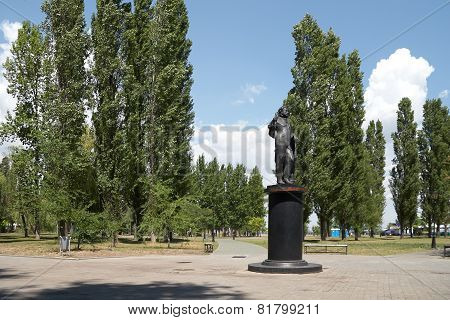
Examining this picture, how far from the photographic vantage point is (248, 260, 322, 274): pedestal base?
1373 centimetres

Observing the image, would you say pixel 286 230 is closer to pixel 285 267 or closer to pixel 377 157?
Answer: pixel 285 267

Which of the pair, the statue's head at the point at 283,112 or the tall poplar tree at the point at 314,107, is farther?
the tall poplar tree at the point at 314,107

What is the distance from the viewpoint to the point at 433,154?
55125 mm

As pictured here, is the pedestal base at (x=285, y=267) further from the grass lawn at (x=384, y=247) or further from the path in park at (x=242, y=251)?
the grass lawn at (x=384, y=247)

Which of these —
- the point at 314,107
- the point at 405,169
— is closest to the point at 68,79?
the point at 314,107

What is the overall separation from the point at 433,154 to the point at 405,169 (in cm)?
366

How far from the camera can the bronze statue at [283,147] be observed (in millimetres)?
15175

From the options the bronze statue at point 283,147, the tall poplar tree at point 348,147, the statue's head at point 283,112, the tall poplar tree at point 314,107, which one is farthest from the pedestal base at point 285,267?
the tall poplar tree at point 348,147

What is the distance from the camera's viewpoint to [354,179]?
144 ft

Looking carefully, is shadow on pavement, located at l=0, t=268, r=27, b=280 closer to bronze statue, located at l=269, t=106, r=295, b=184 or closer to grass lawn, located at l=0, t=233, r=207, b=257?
grass lawn, located at l=0, t=233, r=207, b=257

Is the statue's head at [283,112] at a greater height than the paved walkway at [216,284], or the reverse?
A: the statue's head at [283,112]

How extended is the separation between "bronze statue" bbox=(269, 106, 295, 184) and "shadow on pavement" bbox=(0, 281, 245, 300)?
18.6ft

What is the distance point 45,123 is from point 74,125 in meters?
1.93

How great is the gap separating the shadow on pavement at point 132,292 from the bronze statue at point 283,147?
223 inches
